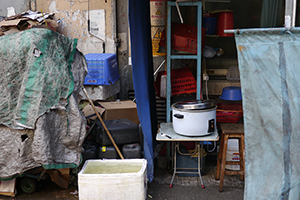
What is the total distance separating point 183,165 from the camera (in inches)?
190

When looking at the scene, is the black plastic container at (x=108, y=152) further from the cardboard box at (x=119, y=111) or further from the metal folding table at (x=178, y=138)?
the cardboard box at (x=119, y=111)

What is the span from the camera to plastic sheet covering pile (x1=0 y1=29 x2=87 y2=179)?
A: 3779 mm

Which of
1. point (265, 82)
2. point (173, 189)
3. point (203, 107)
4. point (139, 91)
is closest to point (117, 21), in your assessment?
point (139, 91)

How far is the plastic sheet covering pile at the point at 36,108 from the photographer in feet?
12.4

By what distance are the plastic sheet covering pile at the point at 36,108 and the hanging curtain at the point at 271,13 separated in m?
3.28

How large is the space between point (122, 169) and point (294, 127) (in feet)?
7.62

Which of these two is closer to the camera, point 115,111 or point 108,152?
point 108,152

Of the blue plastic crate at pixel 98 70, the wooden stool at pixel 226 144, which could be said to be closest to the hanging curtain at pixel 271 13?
the wooden stool at pixel 226 144

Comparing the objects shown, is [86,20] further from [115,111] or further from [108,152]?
[108,152]

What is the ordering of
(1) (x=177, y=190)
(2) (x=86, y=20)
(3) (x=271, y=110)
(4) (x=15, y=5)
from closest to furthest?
(3) (x=271, y=110) < (1) (x=177, y=190) < (2) (x=86, y=20) < (4) (x=15, y=5)

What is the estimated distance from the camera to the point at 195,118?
403cm

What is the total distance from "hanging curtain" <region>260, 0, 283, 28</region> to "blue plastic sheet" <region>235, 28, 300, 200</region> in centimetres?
252

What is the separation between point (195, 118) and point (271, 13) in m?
2.32

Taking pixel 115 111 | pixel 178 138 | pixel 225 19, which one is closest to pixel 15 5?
pixel 115 111
